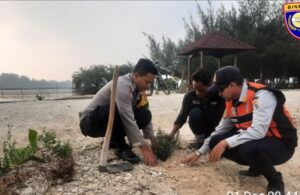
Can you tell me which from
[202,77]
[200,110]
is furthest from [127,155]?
[202,77]

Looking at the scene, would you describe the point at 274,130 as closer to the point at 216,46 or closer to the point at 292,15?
the point at 292,15

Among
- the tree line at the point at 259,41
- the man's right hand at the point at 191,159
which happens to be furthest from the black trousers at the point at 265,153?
the tree line at the point at 259,41

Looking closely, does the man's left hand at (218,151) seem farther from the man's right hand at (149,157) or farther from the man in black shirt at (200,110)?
the man in black shirt at (200,110)

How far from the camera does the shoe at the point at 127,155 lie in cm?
322

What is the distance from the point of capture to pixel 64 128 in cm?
579

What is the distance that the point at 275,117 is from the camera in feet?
9.04

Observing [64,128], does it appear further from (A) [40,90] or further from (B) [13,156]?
(A) [40,90]

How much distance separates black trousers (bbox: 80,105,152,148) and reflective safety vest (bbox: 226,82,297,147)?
3.10 ft

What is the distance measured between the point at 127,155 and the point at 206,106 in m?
1.05

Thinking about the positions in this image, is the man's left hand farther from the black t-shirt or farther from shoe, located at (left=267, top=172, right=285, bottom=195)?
the black t-shirt

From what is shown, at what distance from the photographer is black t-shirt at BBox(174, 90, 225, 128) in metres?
3.77

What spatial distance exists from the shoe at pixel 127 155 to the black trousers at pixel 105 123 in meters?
0.06

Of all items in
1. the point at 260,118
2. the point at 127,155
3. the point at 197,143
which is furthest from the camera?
the point at 197,143

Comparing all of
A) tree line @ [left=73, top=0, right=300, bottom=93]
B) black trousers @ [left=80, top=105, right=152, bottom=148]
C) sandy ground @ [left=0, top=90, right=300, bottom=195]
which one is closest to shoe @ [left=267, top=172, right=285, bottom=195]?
sandy ground @ [left=0, top=90, right=300, bottom=195]
